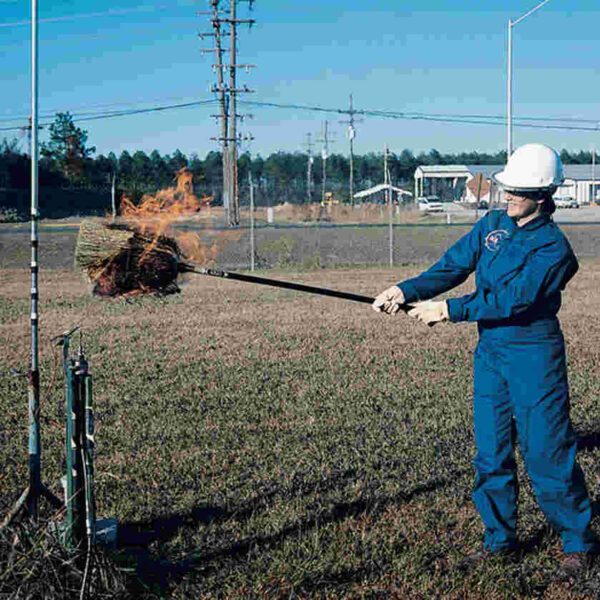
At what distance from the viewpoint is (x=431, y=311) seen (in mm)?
4500

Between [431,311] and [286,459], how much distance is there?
6.16 ft

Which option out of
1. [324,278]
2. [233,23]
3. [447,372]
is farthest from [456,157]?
[447,372]

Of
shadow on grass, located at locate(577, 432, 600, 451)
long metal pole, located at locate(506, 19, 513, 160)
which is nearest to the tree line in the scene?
long metal pole, located at locate(506, 19, 513, 160)

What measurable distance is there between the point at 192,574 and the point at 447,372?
506cm

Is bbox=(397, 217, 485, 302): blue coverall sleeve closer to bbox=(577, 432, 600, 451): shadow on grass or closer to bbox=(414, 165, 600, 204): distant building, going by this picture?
bbox=(577, 432, 600, 451): shadow on grass

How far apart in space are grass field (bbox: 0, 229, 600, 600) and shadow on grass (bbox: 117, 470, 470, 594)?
1 cm

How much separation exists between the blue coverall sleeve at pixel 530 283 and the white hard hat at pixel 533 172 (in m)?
0.32

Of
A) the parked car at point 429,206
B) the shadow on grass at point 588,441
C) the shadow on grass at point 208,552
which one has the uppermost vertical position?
the parked car at point 429,206

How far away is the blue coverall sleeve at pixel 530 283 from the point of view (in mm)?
4055

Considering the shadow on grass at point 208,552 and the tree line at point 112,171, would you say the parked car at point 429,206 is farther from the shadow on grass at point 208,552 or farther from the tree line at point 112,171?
the shadow on grass at point 208,552

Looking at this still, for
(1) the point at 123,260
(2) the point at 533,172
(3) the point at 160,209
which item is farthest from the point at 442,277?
(1) the point at 123,260

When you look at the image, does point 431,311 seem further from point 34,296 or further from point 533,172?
point 34,296

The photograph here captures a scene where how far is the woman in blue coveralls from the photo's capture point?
411 centimetres

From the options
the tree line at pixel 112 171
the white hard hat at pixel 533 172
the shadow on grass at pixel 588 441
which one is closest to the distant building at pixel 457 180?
the tree line at pixel 112 171
